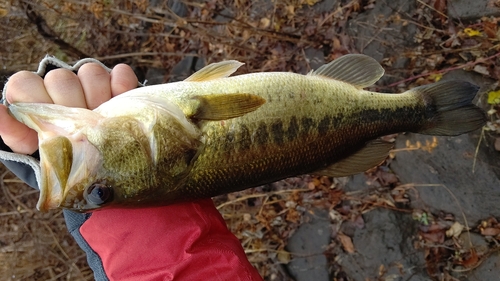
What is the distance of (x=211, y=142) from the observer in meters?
1.91

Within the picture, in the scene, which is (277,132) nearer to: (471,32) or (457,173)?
(457,173)

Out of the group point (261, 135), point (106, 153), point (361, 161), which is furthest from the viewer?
point (361, 161)

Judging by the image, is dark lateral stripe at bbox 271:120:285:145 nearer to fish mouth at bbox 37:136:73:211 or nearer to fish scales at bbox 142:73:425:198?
fish scales at bbox 142:73:425:198

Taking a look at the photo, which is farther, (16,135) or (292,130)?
(292,130)

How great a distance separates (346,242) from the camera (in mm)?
3928

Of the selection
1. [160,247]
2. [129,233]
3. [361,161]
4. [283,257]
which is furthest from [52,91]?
[283,257]

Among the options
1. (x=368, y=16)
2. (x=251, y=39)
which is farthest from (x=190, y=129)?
(x=251, y=39)

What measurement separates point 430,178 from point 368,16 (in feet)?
5.19

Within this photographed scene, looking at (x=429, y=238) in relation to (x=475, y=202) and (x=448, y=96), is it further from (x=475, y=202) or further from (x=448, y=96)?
(x=448, y=96)

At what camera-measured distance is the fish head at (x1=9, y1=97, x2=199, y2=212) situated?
1.63 m

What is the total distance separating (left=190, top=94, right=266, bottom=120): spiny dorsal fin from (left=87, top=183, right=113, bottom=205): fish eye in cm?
48

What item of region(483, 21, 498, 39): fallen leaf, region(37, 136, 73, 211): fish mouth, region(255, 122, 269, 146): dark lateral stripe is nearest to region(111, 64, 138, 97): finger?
region(37, 136, 73, 211): fish mouth

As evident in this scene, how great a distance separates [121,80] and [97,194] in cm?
67

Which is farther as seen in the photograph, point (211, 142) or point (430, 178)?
point (430, 178)
